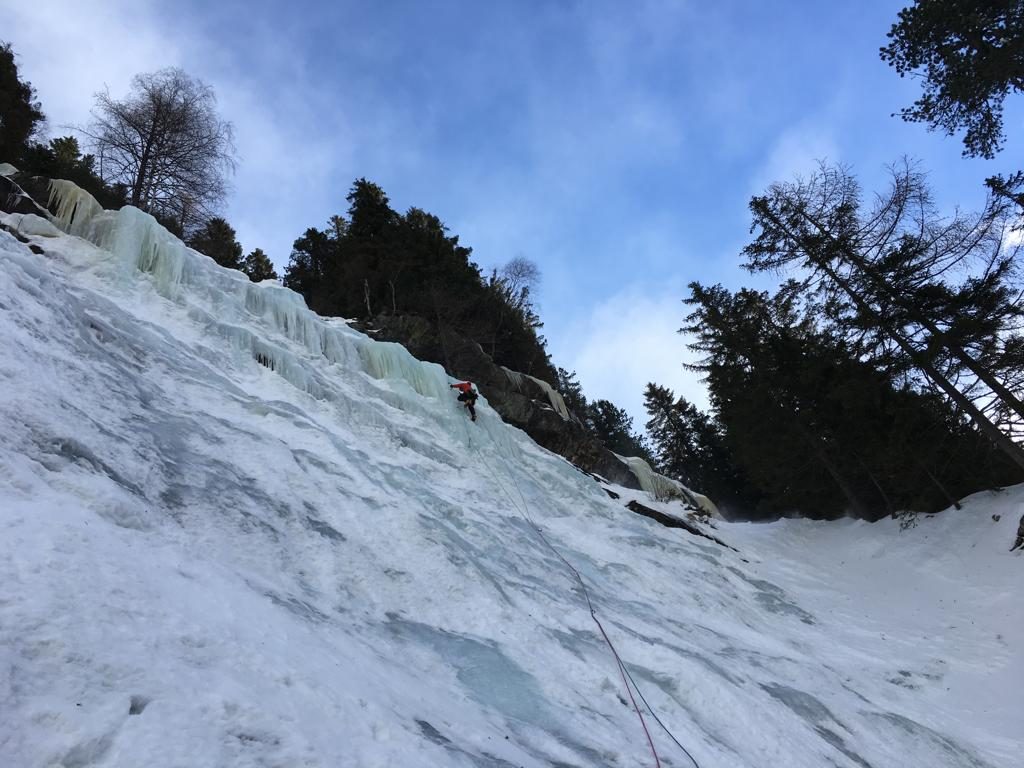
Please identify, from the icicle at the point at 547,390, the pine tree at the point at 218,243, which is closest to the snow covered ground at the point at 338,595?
the icicle at the point at 547,390

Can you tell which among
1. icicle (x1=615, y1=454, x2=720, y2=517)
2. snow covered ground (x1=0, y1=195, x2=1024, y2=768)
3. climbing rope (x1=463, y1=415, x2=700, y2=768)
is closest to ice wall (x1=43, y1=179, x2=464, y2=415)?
snow covered ground (x1=0, y1=195, x2=1024, y2=768)

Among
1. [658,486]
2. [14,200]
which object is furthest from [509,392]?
[14,200]

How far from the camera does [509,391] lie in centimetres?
1838

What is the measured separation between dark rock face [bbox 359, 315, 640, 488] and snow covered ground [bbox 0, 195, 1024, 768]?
5616 mm

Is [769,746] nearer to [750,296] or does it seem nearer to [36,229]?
[36,229]

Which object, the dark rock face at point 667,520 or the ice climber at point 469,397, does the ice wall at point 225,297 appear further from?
the dark rock face at point 667,520

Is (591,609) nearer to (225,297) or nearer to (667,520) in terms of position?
(667,520)

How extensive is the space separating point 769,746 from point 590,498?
846cm

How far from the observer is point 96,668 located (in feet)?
7.06

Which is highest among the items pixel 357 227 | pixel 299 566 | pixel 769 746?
pixel 357 227

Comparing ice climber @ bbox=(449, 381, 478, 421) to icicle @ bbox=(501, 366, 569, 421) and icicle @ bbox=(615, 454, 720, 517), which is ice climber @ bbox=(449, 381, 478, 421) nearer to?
icicle @ bbox=(501, 366, 569, 421)

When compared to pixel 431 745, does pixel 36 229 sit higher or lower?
higher

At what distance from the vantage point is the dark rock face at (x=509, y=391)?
1784cm

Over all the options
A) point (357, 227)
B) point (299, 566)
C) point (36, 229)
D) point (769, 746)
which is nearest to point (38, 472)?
point (299, 566)
